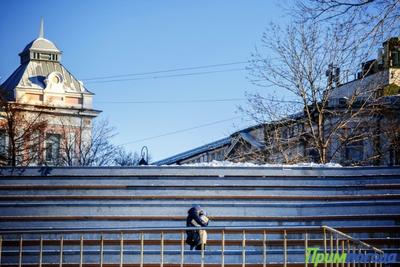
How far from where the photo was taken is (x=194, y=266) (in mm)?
14070

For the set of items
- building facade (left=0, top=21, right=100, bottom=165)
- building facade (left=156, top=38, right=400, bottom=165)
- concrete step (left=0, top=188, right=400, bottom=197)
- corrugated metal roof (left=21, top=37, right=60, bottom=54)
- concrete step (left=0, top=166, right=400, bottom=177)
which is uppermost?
corrugated metal roof (left=21, top=37, right=60, bottom=54)

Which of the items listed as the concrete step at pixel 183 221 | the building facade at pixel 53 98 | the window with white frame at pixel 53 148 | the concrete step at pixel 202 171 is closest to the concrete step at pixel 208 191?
the concrete step at pixel 202 171

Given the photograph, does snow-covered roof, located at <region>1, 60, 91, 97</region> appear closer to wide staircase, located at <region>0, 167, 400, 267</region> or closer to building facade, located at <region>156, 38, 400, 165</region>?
building facade, located at <region>156, 38, 400, 165</region>

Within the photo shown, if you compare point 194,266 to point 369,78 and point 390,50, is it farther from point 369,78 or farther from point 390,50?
point 369,78

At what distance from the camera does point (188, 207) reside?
57.6 ft

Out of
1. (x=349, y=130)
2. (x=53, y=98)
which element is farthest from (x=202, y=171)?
(x=53, y=98)

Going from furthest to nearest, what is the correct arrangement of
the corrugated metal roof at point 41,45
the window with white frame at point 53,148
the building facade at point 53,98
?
the corrugated metal roof at point 41,45 → the building facade at point 53,98 → the window with white frame at point 53,148

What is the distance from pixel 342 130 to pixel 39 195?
52.4 ft

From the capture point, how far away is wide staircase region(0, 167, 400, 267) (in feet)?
47.6

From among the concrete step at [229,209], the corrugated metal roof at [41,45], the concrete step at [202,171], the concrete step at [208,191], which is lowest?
the concrete step at [229,209]

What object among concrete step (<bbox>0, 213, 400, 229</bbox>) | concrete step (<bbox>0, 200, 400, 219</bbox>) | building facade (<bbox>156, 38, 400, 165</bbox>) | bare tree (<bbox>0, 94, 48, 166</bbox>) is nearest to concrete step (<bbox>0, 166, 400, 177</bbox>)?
concrete step (<bbox>0, 200, 400, 219</bbox>)

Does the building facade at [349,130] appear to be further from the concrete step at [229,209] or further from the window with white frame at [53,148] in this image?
the window with white frame at [53,148]

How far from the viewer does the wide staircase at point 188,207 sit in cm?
1452

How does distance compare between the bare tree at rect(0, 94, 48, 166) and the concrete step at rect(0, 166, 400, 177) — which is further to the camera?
the bare tree at rect(0, 94, 48, 166)
